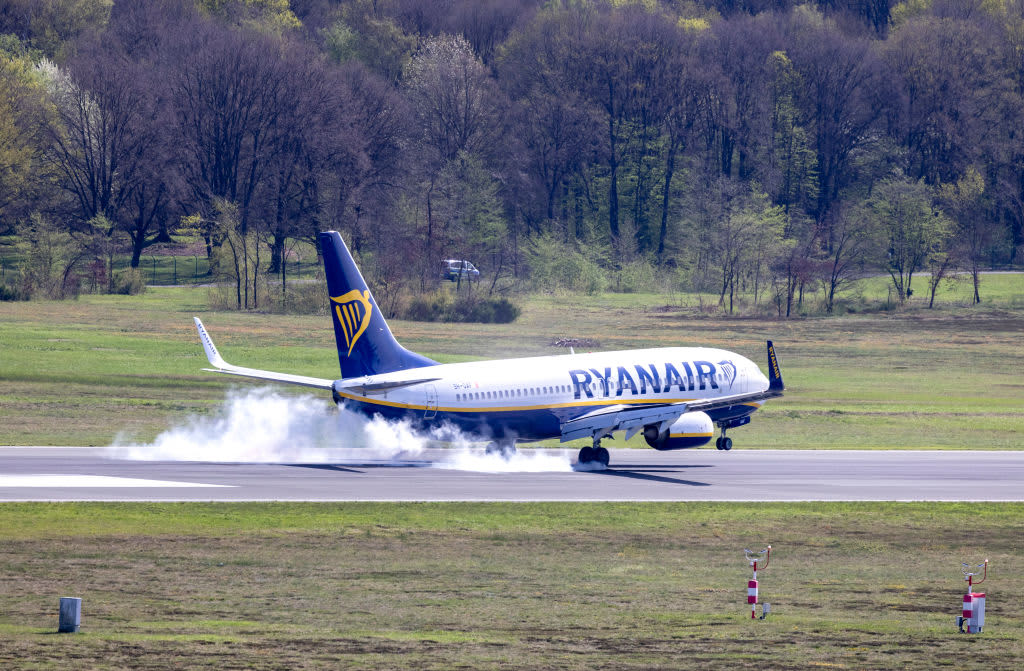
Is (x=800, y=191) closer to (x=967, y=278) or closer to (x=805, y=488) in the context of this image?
(x=967, y=278)

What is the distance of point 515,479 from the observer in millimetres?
53938

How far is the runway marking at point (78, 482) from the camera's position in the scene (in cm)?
4866

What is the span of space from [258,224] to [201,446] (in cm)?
9731

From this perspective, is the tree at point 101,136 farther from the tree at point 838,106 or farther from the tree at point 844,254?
the tree at point 838,106

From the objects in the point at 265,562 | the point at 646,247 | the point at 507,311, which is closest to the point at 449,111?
the point at 646,247

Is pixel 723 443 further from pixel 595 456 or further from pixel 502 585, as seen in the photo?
pixel 502 585

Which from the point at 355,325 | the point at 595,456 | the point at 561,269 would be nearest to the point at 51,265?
the point at 561,269

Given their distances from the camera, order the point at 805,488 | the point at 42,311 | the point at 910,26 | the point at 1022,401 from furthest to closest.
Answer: the point at 910,26 < the point at 42,311 < the point at 1022,401 < the point at 805,488

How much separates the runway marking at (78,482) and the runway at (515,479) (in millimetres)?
36

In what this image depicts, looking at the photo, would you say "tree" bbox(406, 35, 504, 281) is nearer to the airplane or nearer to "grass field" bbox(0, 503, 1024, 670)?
the airplane

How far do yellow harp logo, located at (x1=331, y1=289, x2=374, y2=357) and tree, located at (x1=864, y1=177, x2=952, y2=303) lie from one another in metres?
107

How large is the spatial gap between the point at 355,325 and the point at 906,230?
116 meters

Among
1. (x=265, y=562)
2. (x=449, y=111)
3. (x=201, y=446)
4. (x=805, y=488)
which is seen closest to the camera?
(x=265, y=562)

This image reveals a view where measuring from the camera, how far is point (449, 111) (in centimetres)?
17888
